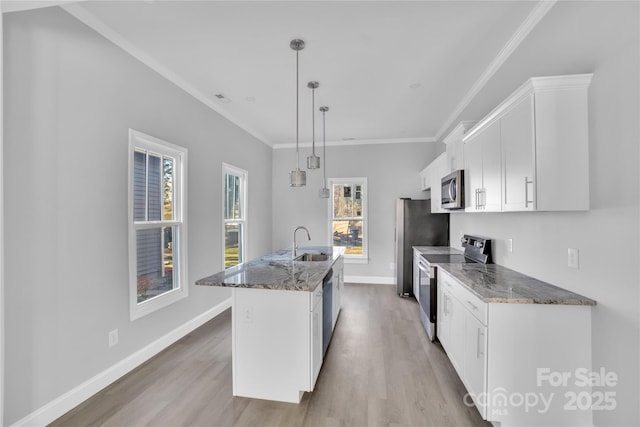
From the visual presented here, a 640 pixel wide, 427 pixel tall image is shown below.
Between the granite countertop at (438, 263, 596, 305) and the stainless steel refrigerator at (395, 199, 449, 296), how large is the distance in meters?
2.11

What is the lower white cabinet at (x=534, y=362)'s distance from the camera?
1.72 meters

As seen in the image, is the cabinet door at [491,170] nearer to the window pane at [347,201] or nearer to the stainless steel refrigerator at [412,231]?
the stainless steel refrigerator at [412,231]

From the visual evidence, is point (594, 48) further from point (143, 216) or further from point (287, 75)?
point (143, 216)

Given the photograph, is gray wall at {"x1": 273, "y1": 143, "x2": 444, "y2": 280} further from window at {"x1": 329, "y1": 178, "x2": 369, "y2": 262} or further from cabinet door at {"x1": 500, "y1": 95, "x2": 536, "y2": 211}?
cabinet door at {"x1": 500, "y1": 95, "x2": 536, "y2": 211}

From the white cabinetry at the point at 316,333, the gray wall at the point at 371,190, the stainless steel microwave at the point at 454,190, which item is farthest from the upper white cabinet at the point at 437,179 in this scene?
the white cabinetry at the point at 316,333

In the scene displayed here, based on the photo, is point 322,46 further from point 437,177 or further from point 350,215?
point 350,215

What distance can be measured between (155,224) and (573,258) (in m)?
3.49

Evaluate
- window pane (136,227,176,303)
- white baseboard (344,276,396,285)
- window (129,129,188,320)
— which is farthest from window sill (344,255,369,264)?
window pane (136,227,176,303)

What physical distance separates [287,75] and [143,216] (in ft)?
6.88

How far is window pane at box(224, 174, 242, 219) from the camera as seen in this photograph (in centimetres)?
454

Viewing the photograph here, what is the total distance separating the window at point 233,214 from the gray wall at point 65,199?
4.97 ft

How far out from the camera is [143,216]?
9.42 feet

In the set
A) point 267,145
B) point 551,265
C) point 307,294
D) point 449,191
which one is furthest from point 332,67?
point 267,145

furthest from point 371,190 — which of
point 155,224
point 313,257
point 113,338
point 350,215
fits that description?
point 113,338
